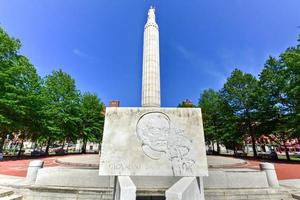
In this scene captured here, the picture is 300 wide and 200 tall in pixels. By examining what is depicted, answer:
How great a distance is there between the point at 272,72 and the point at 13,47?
37.8 meters

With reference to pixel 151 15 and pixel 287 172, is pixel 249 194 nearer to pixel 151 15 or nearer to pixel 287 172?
pixel 287 172

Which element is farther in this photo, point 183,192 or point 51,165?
point 51,165

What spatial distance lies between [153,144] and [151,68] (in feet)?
46.1

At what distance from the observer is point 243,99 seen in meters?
31.3

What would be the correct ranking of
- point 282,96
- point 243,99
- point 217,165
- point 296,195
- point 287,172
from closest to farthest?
point 296,195
point 217,165
point 287,172
point 282,96
point 243,99

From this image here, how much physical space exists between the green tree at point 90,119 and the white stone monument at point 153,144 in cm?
3239

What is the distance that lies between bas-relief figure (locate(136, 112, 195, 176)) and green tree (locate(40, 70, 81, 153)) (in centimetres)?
2654

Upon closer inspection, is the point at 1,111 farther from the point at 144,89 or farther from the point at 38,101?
the point at 144,89

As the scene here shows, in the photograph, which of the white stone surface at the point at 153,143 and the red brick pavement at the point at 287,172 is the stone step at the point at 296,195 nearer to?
the white stone surface at the point at 153,143

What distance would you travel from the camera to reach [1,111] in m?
20.3

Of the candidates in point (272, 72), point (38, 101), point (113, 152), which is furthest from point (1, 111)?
point (272, 72)

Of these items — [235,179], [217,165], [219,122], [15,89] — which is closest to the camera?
[235,179]

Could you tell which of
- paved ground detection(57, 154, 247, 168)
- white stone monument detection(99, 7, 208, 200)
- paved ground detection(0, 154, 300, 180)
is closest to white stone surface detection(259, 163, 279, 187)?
paved ground detection(57, 154, 247, 168)

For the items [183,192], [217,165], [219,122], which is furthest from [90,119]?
[183,192]
